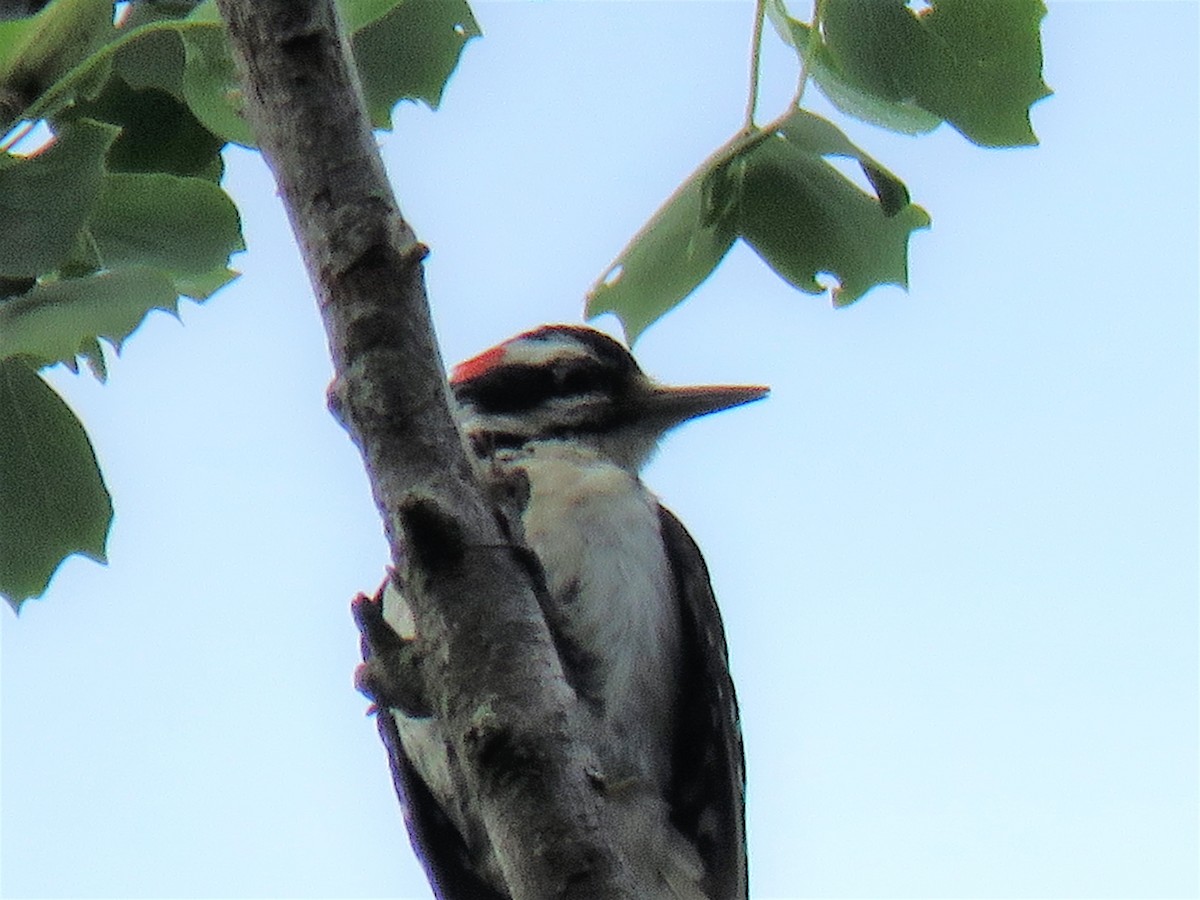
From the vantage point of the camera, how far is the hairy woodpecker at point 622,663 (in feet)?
13.5

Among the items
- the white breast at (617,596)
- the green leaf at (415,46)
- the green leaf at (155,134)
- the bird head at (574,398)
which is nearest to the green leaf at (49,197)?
the green leaf at (155,134)

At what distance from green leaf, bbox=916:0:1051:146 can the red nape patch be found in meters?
2.34

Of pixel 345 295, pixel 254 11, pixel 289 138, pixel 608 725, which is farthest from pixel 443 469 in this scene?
pixel 608 725

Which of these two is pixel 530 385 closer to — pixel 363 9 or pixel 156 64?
pixel 156 64

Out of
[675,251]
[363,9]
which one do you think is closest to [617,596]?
[675,251]

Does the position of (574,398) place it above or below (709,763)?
above

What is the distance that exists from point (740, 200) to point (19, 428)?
51.4 inches

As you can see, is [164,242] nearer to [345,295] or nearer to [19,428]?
[19,428]

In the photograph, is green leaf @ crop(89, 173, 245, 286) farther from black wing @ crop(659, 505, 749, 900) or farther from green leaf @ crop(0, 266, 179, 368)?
black wing @ crop(659, 505, 749, 900)

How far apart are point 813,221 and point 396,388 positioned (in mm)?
1242

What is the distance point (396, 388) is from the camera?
82.6 inches

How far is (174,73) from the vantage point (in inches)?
122

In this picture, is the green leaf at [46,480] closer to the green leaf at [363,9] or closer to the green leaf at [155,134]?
the green leaf at [155,134]

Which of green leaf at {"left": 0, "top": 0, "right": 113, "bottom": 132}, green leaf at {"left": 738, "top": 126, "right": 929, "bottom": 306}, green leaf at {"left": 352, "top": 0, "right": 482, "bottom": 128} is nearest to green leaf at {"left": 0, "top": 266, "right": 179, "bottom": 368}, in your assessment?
green leaf at {"left": 0, "top": 0, "right": 113, "bottom": 132}
